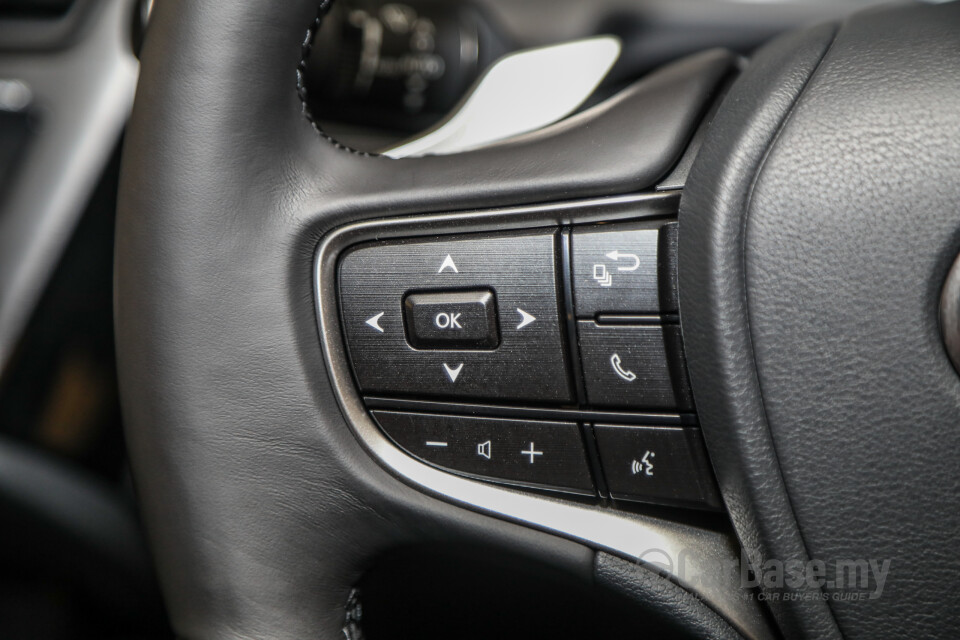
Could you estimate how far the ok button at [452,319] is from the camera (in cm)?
53

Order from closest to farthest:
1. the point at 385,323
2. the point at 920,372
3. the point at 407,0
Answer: the point at 920,372
the point at 385,323
the point at 407,0

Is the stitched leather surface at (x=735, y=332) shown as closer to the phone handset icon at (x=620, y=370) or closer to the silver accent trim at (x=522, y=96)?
the phone handset icon at (x=620, y=370)

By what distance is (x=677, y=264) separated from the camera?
19.6 inches

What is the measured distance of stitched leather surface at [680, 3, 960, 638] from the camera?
1.45ft

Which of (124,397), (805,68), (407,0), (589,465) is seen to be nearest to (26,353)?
(124,397)

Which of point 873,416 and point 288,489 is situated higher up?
point 873,416

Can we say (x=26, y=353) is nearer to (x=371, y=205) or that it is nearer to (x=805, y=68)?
(x=371, y=205)

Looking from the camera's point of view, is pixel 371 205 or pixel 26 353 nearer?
pixel 371 205

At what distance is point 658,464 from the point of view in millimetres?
522

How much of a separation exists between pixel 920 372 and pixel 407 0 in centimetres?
81

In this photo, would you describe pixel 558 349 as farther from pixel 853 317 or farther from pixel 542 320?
pixel 853 317

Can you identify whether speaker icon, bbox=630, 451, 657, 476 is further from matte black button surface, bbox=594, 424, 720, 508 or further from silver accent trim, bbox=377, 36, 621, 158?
silver accent trim, bbox=377, 36, 621, 158

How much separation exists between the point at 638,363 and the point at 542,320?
0.06 meters

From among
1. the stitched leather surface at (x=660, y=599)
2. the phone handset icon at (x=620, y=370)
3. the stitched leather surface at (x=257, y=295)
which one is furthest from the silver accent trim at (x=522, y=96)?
the stitched leather surface at (x=660, y=599)
